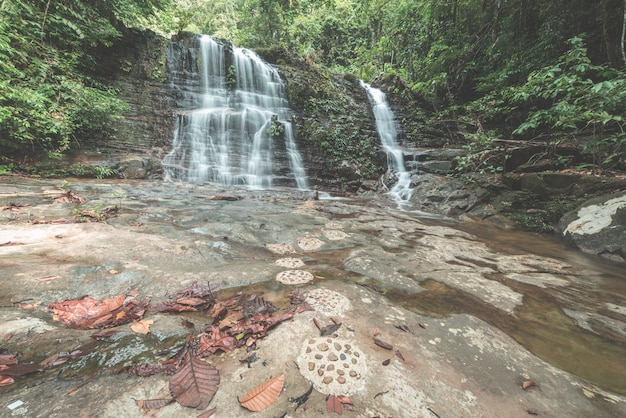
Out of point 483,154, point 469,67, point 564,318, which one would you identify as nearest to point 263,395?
point 564,318

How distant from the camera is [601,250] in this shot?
143 inches

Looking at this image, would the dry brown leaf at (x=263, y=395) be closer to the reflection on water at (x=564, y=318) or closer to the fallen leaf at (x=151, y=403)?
the fallen leaf at (x=151, y=403)

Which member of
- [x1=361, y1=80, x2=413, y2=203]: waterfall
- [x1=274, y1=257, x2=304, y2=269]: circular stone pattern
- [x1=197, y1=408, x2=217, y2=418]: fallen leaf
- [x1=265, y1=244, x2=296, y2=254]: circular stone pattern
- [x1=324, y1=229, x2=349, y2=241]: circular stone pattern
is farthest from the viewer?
[x1=361, y1=80, x2=413, y2=203]: waterfall

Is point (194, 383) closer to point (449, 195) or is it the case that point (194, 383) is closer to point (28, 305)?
point (28, 305)

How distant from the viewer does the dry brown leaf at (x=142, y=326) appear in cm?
123

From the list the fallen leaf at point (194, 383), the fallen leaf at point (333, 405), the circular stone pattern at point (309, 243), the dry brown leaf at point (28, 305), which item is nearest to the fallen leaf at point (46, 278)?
the dry brown leaf at point (28, 305)

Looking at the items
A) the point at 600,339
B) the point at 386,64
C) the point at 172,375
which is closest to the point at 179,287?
the point at 172,375

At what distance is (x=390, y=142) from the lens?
42.7 feet

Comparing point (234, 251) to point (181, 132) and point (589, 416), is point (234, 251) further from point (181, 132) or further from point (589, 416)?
point (181, 132)

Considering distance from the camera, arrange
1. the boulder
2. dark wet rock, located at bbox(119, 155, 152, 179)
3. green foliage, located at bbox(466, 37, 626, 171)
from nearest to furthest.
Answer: the boulder
green foliage, located at bbox(466, 37, 626, 171)
dark wet rock, located at bbox(119, 155, 152, 179)

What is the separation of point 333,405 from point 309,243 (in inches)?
87.8

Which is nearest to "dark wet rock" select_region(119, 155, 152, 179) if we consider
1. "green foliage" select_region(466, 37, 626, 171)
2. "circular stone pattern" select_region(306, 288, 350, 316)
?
"circular stone pattern" select_region(306, 288, 350, 316)

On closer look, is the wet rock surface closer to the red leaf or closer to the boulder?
the red leaf

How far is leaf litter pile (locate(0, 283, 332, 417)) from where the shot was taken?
92 cm
